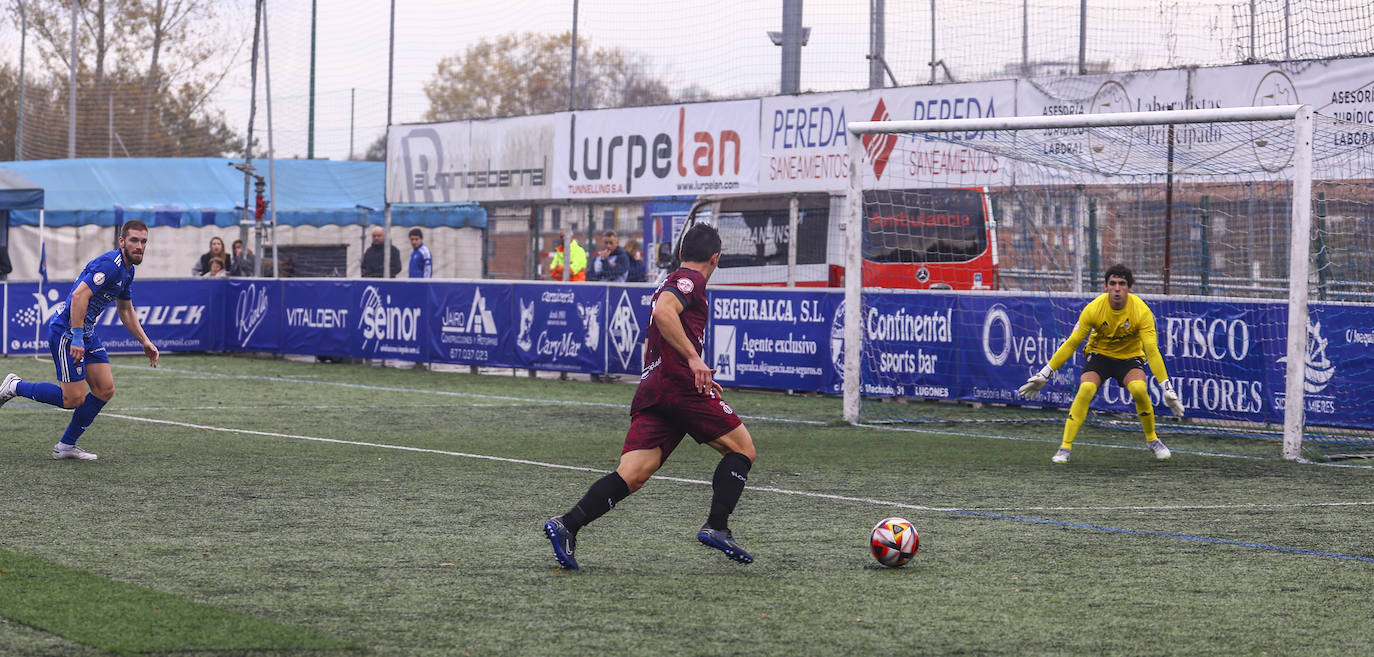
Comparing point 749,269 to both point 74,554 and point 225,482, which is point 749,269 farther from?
point 74,554

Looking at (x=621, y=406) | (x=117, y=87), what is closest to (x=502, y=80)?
(x=117, y=87)

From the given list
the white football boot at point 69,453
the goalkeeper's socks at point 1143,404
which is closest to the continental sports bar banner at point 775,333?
the white football boot at point 69,453

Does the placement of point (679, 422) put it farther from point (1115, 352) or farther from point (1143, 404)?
point (1143, 404)

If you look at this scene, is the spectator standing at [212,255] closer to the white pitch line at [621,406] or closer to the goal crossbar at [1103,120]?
the white pitch line at [621,406]

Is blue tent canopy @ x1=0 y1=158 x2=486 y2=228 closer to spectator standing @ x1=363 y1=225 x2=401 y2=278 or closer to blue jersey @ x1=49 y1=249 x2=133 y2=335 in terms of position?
spectator standing @ x1=363 y1=225 x2=401 y2=278

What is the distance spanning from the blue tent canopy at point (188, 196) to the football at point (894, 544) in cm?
2879

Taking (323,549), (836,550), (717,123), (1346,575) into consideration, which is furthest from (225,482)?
(717,123)

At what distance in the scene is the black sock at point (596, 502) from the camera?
25.3 ft

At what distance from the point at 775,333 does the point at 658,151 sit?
19.6 ft

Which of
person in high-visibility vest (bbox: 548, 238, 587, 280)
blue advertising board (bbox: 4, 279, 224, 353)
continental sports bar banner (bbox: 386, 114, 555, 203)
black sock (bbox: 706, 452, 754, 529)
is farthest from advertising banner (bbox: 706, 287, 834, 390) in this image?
black sock (bbox: 706, 452, 754, 529)

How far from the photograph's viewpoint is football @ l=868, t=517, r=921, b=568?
776cm

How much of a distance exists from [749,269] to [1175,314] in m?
7.37

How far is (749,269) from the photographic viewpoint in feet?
73.2

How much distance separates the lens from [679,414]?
7906 millimetres
